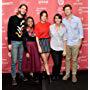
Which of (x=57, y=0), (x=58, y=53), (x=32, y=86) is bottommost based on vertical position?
(x=32, y=86)

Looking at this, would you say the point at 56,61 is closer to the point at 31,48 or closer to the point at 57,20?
the point at 31,48

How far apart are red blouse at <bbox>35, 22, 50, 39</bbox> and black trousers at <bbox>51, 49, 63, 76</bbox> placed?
0.30 meters

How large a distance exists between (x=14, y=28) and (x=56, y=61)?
0.91m

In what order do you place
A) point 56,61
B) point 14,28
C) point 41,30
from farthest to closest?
point 56,61 < point 41,30 < point 14,28

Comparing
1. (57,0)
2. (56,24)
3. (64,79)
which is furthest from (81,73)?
(57,0)

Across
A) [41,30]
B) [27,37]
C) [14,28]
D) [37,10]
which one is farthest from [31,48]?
[37,10]

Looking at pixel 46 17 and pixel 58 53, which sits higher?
pixel 46 17

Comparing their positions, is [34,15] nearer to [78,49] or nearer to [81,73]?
[78,49]

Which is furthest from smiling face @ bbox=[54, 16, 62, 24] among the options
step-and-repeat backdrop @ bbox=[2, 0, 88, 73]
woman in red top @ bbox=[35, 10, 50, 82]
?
step-and-repeat backdrop @ bbox=[2, 0, 88, 73]

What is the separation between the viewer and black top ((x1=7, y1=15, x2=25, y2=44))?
443 centimetres

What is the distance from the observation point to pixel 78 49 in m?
4.70

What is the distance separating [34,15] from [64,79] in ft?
3.93

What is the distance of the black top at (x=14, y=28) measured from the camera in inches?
174

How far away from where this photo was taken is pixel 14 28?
→ 174 inches
